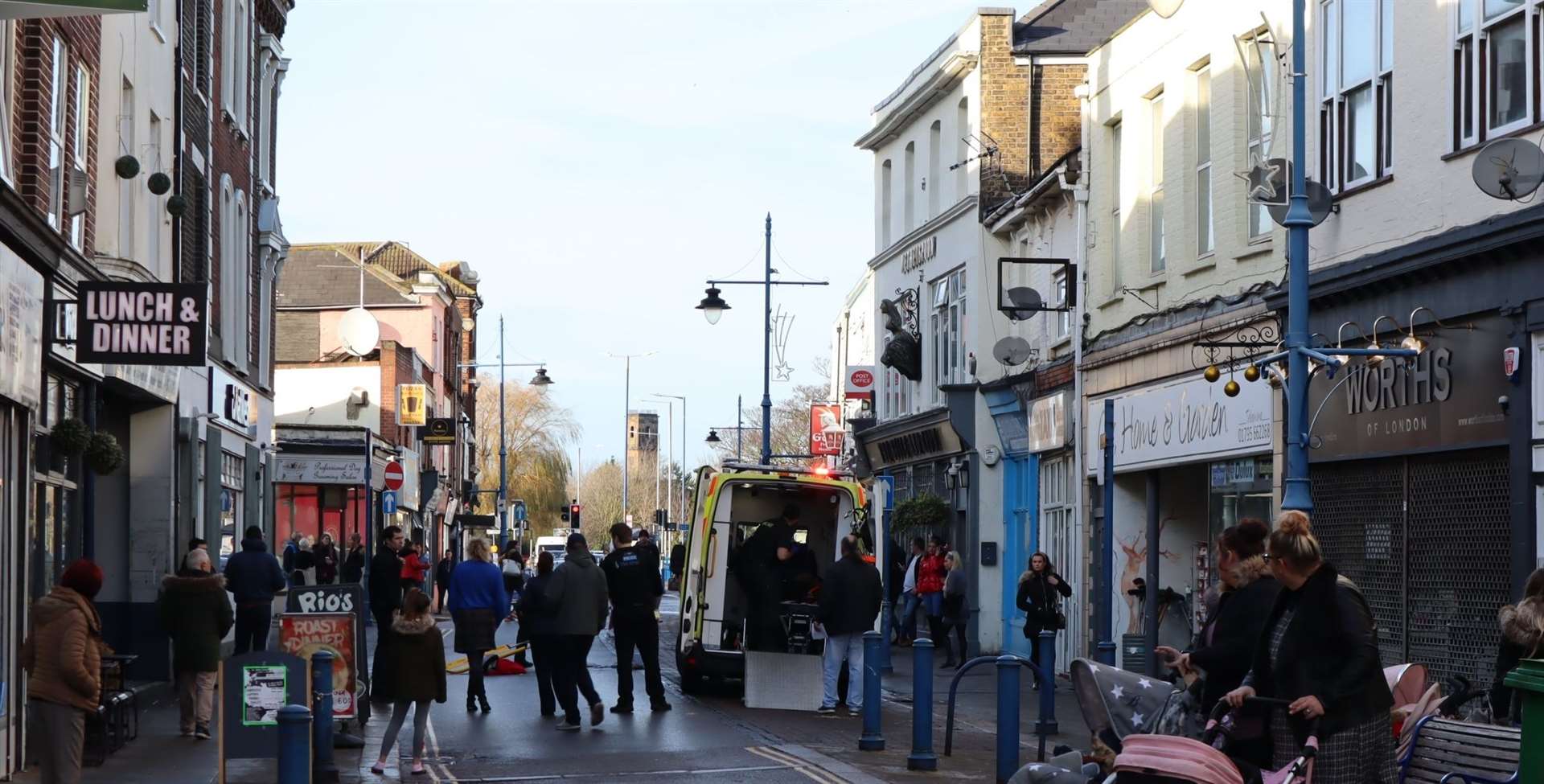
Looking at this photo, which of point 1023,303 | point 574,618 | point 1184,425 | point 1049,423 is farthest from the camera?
point 1049,423

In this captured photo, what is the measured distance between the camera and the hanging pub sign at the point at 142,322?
1557cm

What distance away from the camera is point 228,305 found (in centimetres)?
2733

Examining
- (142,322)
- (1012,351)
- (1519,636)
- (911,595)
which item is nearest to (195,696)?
(142,322)

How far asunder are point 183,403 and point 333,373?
110 feet

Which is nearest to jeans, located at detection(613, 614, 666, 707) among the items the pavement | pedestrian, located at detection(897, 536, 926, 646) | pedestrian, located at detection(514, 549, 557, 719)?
the pavement

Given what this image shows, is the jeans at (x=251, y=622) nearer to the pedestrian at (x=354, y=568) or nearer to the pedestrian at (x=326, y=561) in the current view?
the pedestrian at (x=354, y=568)

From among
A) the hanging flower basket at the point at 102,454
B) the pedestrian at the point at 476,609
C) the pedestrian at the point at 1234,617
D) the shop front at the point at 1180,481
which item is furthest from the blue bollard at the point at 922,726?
the hanging flower basket at the point at 102,454

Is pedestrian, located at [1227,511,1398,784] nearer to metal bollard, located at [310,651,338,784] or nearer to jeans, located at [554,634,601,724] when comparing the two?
metal bollard, located at [310,651,338,784]

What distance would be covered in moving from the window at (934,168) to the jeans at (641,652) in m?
16.4

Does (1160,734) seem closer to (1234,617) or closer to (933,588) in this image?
(1234,617)

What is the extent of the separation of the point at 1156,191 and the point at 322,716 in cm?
1374

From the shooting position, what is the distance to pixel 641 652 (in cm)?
1944

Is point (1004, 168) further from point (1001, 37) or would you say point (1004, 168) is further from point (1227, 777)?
point (1227, 777)

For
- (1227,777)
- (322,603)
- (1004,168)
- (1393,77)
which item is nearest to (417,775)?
(322,603)
